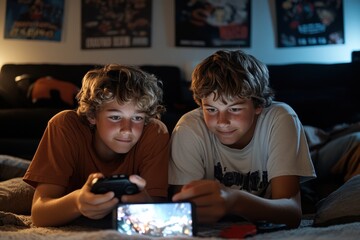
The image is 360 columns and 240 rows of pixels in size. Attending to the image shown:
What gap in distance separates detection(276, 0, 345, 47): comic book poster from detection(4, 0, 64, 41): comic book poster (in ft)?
5.81

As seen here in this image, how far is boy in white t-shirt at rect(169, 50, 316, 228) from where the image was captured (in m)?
1.18

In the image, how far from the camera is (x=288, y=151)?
3.88 feet

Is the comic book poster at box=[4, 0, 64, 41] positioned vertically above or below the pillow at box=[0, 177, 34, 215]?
above

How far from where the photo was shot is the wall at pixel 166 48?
12.1 feet

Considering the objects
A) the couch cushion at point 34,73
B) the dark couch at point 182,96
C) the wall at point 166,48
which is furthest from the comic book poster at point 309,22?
the couch cushion at point 34,73

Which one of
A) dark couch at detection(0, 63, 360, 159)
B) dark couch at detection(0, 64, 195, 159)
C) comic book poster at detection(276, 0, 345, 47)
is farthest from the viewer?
comic book poster at detection(276, 0, 345, 47)

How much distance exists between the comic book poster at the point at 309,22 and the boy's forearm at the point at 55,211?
2.95m

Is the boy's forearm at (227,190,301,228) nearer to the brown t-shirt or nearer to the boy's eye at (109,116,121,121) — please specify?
the brown t-shirt

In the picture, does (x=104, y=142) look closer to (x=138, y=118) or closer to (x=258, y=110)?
(x=138, y=118)

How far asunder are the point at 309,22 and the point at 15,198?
9.51ft

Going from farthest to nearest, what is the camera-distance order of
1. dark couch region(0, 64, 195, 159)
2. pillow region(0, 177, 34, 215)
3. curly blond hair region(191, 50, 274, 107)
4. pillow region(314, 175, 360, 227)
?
1. dark couch region(0, 64, 195, 159)
2. pillow region(0, 177, 34, 215)
3. curly blond hair region(191, 50, 274, 107)
4. pillow region(314, 175, 360, 227)

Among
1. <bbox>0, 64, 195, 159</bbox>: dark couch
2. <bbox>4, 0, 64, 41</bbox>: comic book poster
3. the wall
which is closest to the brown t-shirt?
<bbox>0, 64, 195, 159</bbox>: dark couch

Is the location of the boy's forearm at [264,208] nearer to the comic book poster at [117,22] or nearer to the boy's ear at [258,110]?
the boy's ear at [258,110]

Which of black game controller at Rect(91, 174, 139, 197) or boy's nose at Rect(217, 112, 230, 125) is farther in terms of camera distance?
boy's nose at Rect(217, 112, 230, 125)
